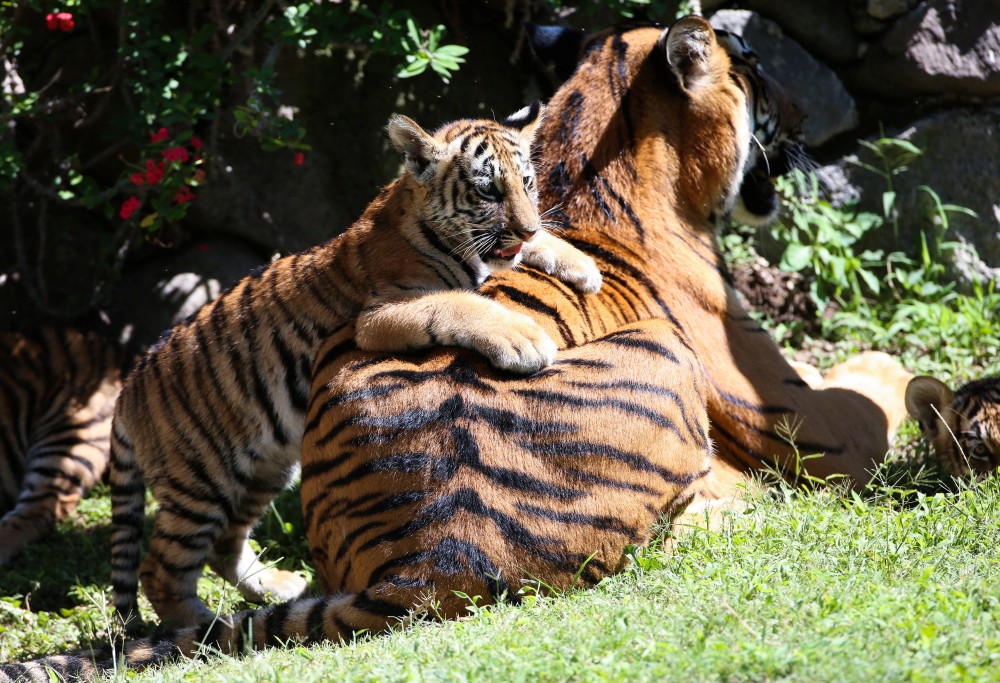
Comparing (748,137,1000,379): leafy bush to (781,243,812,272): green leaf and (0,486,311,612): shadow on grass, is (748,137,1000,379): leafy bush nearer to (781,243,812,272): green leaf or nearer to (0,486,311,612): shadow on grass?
(781,243,812,272): green leaf

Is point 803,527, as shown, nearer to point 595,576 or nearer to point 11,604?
point 595,576

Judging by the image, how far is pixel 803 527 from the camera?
3625 mm

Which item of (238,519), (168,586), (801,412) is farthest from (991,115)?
(168,586)

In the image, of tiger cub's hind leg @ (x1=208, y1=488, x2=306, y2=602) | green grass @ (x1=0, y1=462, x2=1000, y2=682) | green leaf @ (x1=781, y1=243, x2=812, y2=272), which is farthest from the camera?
green leaf @ (x1=781, y1=243, x2=812, y2=272)

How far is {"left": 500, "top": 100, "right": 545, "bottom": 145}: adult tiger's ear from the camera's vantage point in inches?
177

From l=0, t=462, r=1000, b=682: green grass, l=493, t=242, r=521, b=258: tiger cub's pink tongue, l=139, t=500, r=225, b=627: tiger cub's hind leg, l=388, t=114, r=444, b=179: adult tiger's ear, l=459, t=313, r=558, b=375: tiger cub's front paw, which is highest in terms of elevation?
l=388, t=114, r=444, b=179: adult tiger's ear

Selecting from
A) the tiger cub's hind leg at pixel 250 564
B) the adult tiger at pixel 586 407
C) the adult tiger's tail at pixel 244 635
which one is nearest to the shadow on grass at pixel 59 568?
the tiger cub's hind leg at pixel 250 564

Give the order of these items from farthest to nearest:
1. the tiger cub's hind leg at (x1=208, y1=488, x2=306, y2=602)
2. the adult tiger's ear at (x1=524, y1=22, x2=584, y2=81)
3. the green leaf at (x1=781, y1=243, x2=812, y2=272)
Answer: the green leaf at (x1=781, y1=243, x2=812, y2=272) < the adult tiger's ear at (x1=524, y1=22, x2=584, y2=81) < the tiger cub's hind leg at (x1=208, y1=488, x2=306, y2=602)

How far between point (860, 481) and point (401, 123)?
7.97ft

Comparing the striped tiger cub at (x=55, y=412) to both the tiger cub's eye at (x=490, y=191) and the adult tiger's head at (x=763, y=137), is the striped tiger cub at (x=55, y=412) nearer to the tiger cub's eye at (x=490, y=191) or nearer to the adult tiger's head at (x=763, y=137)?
the tiger cub's eye at (x=490, y=191)

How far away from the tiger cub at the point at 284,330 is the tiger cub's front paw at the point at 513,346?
0.50 metres

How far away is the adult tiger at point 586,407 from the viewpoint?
A: 3.38 metres

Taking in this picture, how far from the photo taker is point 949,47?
6520 mm

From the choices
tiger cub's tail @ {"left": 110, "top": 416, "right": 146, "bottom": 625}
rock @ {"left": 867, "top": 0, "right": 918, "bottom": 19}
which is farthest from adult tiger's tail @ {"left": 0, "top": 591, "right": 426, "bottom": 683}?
rock @ {"left": 867, "top": 0, "right": 918, "bottom": 19}
